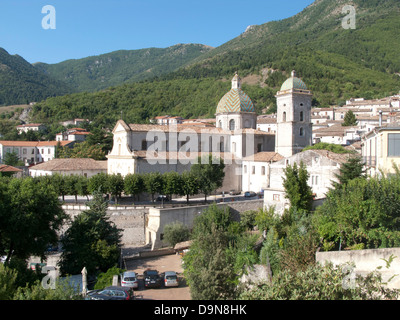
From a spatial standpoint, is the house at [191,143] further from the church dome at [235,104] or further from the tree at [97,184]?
the tree at [97,184]

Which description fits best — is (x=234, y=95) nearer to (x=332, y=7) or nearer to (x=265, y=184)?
(x=265, y=184)

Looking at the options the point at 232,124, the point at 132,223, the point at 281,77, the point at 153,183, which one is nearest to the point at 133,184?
the point at 153,183

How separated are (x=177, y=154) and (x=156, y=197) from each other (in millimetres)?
4799

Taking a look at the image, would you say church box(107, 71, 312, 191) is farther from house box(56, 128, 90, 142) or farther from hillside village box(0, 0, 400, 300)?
house box(56, 128, 90, 142)

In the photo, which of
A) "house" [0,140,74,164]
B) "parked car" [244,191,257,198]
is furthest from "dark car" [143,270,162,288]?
"house" [0,140,74,164]

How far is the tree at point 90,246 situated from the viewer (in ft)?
71.0

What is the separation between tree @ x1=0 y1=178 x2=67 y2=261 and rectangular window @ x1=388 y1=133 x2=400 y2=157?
1920 cm

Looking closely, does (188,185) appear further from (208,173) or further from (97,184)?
(97,184)

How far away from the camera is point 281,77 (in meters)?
107

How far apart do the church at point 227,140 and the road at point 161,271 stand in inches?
455

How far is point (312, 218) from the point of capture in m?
21.4

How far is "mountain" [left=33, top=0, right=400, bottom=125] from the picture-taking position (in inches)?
3920
